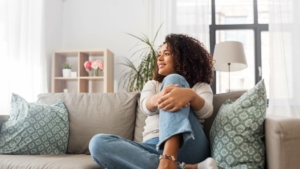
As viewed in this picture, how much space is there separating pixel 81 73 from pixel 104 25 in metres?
0.72

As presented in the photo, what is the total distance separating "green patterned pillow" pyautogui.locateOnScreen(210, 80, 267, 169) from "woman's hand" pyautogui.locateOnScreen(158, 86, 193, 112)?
24cm

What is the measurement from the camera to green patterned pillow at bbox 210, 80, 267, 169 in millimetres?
1445

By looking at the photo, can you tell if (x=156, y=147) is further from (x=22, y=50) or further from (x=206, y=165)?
(x=22, y=50)

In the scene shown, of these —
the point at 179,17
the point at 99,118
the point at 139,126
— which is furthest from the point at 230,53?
the point at 99,118

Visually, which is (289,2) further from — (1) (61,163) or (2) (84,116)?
(1) (61,163)

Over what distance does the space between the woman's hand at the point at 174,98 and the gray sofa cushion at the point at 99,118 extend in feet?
2.04

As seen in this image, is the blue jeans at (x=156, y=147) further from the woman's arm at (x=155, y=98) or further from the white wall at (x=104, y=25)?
the white wall at (x=104, y=25)

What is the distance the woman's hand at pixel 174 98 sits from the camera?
1.38 meters

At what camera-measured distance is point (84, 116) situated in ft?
6.75

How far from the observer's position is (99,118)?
80.1 inches

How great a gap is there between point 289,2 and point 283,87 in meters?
1.00

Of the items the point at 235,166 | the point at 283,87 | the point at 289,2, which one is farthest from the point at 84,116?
the point at 289,2

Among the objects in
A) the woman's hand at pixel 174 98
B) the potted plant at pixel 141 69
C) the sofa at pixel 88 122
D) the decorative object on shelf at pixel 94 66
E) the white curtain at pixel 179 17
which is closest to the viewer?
the woman's hand at pixel 174 98

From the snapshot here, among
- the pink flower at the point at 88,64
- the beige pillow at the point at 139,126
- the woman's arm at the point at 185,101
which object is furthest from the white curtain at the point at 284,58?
the woman's arm at the point at 185,101
